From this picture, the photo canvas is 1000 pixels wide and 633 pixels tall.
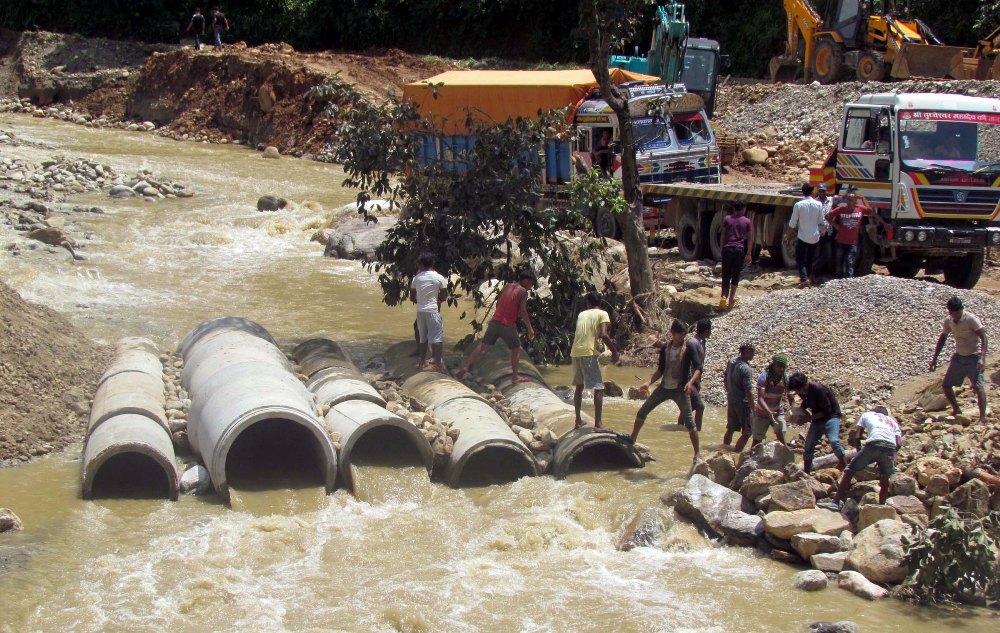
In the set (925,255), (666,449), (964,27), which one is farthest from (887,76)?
(666,449)

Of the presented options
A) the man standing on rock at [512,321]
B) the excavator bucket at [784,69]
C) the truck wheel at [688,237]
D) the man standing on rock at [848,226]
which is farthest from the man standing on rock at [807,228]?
the excavator bucket at [784,69]

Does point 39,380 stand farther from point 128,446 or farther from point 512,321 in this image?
point 512,321

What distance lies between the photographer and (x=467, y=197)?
13578mm

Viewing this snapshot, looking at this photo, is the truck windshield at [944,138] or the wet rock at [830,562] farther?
the truck windshield at [944,138]

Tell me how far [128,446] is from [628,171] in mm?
7645

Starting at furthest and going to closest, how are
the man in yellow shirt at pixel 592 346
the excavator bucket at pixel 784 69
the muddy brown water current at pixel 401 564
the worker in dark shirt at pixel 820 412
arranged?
the excavator bucket at pixel 784 69, the man in yellow shirt at pixel 592 346, the worker in dark shirt at pixel 820 412, the muddy brown water current at pixel 401 564

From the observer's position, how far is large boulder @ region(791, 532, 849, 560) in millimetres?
8539

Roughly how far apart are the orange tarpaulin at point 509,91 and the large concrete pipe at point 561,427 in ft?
30.2

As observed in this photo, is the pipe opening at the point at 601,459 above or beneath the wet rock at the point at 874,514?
beneath

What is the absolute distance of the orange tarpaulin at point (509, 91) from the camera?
2125 cm

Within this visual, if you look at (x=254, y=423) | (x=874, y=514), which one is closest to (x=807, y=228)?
(x=874, y=514)

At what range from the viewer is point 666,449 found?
11250mm

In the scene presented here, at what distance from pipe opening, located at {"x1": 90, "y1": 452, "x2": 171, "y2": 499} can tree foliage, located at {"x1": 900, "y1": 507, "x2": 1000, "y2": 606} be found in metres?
5.83

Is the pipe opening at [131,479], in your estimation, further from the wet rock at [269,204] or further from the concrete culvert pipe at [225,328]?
the wet rock at [269,204]
